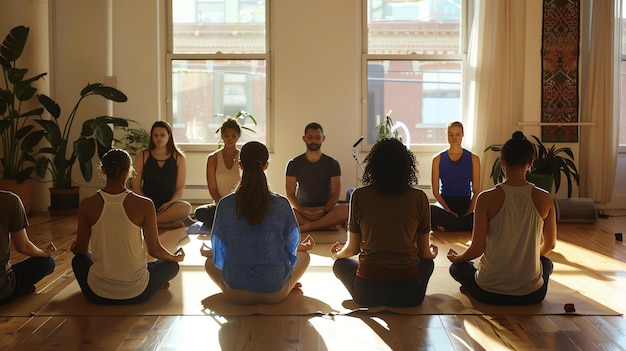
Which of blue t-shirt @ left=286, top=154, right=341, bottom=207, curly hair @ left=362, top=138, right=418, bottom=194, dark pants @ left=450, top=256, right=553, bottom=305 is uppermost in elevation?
curly hair @ left=362, top=138, right=418, bottom=194

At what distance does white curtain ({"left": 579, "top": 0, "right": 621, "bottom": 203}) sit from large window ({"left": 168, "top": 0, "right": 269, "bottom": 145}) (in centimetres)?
349

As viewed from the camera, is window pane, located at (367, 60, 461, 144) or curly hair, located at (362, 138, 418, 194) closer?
curly hair, located at (362, 138, 418, 194)

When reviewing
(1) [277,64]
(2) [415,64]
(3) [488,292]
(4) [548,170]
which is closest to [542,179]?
(4) [548,170]

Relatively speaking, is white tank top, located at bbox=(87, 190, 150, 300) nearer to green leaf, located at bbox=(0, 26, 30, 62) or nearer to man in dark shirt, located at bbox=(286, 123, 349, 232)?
man in dark shirt, located at bbox=(286, 123, 349, 232)

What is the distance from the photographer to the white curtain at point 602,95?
7.98 meters

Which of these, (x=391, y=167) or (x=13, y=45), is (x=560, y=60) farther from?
(x=13, y=45)

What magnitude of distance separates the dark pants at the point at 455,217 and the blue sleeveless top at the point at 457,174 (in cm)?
6

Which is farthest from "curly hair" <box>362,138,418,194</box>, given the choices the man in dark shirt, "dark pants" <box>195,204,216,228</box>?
"dark pants" <box>195,204,216,228</box>

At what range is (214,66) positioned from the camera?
8.75m

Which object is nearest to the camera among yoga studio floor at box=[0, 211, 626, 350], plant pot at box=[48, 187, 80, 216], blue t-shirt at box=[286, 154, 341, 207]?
yoga studio floor at box=[0, 211, 626, 350]

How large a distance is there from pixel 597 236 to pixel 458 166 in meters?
1.29

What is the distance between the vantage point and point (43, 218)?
7488 millimetres

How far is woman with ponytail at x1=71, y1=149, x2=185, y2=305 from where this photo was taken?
3.84 m

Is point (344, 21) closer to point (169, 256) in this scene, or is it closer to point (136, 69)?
point (136, 69)
